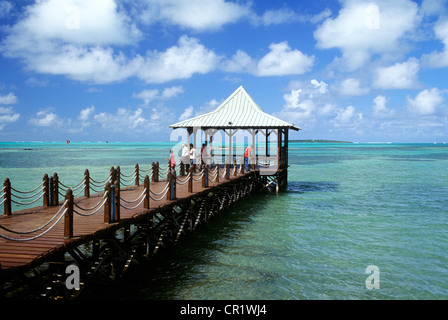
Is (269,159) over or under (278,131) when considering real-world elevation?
under

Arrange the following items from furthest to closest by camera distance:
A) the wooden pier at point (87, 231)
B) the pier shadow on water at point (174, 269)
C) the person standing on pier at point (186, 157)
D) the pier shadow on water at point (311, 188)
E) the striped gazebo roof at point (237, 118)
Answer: the pier shadow on water at point (311, 188), the striped gazebo roof at point (237, 118), the person standing on pier at point (186, 157), the pier shadow on water at point (174, 269), the wooden pier at point (87, 231)

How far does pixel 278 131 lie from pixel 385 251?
13418 mm

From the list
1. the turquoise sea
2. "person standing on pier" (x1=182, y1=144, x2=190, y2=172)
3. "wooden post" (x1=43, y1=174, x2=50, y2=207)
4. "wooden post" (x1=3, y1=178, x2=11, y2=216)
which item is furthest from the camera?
"person standing on pier" (x1=182, y1=144, x2=190, y2=172)

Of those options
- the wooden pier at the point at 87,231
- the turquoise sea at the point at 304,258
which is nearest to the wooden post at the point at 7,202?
the wooden pier at the point at 87,231

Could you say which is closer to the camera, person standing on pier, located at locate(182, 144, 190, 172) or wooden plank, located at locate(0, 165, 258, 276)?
wooden plank, located at locate(0, 165, 258, 276)

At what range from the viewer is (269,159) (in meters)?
26.7

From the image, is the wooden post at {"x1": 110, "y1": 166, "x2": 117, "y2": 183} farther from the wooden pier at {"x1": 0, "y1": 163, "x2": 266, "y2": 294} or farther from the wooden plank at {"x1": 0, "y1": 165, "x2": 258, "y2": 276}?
the wooden plank at {"x1": 0, "y1": 165, "x2": 258, "y2": 276}

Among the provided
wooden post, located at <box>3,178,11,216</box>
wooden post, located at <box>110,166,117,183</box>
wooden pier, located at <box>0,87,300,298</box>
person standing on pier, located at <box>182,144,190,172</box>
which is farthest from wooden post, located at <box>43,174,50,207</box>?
person standing on pier, located at <box>182,144,190,172</box>

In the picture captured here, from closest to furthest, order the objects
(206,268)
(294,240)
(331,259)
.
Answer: (206,268) → (331,259) → (294,240)

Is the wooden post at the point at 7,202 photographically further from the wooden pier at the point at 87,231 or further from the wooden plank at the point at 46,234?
the wooden plank at the point at 46,234

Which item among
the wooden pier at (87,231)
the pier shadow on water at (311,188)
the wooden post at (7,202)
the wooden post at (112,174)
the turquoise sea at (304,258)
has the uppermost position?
the wooden post at (112,174)
